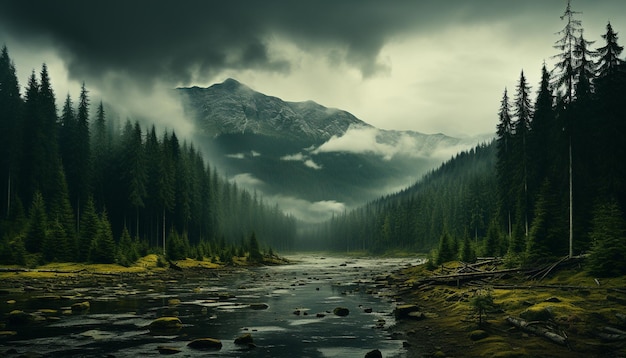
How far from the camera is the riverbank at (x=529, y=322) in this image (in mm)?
17484

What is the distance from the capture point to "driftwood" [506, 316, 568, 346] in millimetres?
17734

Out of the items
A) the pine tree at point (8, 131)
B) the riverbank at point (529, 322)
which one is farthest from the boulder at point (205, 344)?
the pine tree at point (8, 131)

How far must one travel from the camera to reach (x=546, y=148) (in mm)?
60062

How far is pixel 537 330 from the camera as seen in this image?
19438 millimetres

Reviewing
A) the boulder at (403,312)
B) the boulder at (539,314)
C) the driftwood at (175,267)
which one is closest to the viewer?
the boulder at (539,314)

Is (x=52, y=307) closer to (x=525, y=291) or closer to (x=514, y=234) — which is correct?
(x=525, y=291)

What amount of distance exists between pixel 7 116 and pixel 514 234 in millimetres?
91072

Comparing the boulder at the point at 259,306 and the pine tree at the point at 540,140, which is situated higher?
the pine tree at the point at 540,140

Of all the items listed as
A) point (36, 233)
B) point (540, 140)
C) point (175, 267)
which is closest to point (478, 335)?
point (540, 140)

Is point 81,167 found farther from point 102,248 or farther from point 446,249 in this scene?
point 446,249

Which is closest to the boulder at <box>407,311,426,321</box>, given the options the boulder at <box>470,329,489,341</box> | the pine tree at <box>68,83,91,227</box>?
the boulder at <box>470,329,489,341</box>

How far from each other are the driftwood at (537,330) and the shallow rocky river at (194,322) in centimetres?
572

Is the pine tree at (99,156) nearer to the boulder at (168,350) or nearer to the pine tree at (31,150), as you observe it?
the pine tree at (31,150)

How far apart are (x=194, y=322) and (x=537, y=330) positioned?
61.3ft
